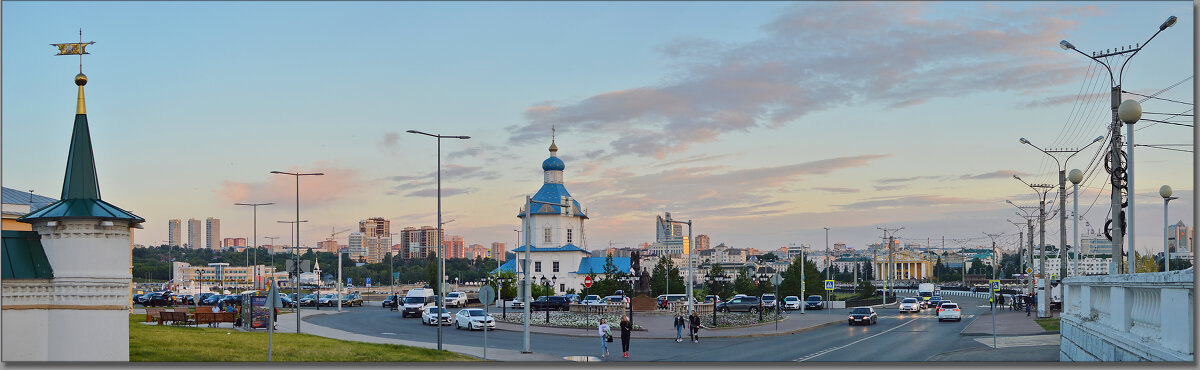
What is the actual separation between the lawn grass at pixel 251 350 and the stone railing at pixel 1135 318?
1749 cm

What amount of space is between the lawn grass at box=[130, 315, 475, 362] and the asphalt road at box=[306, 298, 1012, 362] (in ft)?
22.4

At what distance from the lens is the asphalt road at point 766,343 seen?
115ft

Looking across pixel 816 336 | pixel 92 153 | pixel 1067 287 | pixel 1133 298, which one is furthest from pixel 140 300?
pixel 1133 298

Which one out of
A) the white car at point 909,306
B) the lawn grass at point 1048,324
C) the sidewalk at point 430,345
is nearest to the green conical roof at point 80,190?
the sidewalk at point 430,345

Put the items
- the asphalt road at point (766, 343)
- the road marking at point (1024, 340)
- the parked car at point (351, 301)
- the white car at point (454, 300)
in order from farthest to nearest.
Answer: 1. the parked car at point (351, 301)
2. the white car at point (454, 300)
3. the road marking at point (1024, 340)
4. the asphalt road at point (766, 343)

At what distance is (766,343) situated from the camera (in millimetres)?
43344

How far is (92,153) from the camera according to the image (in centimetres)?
2298

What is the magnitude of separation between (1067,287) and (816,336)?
20.6m

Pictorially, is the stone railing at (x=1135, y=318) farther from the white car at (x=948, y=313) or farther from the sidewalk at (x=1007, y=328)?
the white car at (x=948, y=313)

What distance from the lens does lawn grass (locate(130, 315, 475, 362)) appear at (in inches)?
1051

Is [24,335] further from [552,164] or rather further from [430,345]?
[552,164]

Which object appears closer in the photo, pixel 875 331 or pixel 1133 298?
pixel 1133 298

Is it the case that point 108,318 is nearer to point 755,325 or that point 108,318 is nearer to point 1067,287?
point 1067,287

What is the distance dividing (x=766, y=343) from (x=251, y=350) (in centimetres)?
2208
